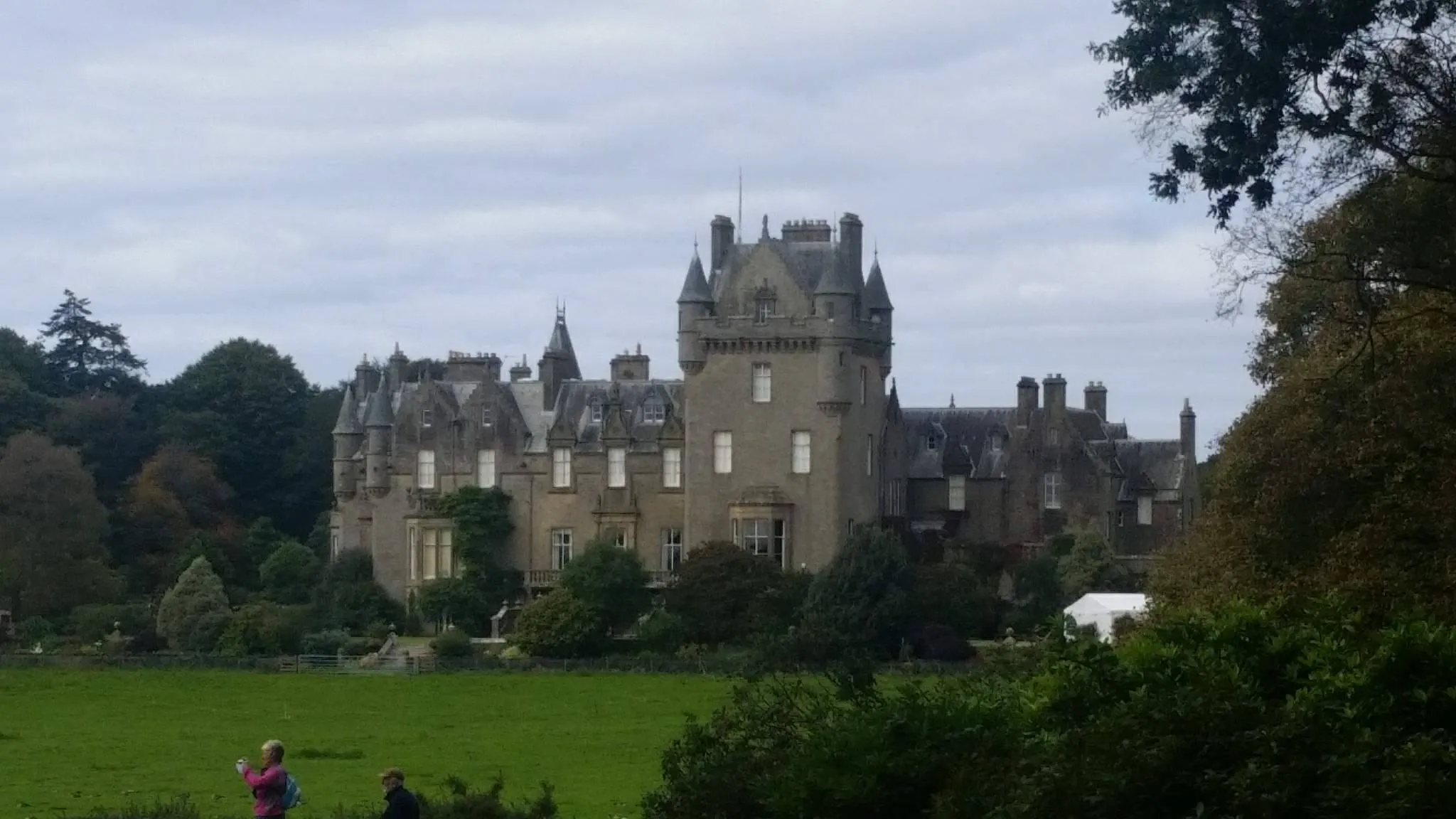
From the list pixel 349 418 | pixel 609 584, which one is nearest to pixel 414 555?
pixel 349 418

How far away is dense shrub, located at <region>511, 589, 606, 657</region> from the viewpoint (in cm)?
6600

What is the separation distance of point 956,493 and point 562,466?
514 inches

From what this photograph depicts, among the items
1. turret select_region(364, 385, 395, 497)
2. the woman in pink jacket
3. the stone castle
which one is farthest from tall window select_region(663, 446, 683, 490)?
the woman in pink jacket

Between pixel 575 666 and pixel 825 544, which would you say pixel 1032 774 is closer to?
pixel 575 666

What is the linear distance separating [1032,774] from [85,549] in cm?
6604

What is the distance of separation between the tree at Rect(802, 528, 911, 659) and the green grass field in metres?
5.73

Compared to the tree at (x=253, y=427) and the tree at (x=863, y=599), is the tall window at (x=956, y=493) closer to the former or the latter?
the tree at (x=863, y=599)

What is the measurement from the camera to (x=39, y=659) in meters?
62.7

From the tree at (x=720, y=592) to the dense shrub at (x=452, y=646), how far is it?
19.0 ft

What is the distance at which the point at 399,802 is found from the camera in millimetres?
18125

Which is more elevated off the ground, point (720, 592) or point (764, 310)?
point (764, 310)

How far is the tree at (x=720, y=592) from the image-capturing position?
66.6 metres

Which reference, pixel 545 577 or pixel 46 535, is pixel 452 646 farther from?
pixel 46 535

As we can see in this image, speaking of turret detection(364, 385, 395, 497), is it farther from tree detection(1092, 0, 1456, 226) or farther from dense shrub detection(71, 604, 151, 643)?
tree detection(1092, 0, 1456, 226)
